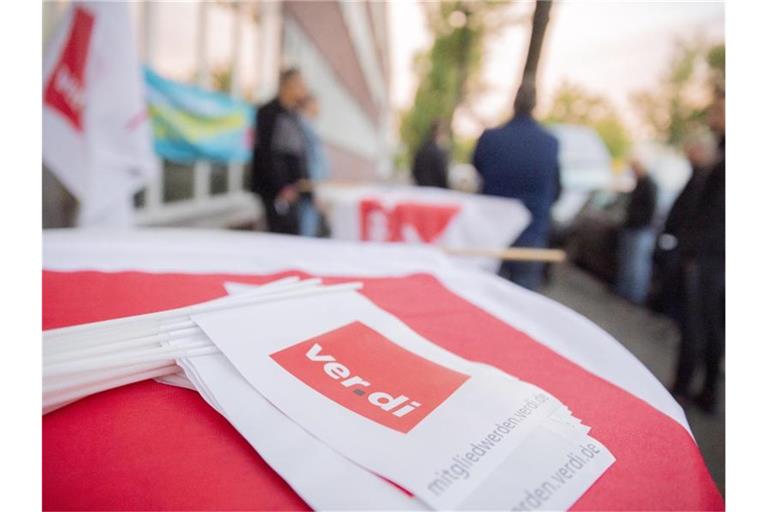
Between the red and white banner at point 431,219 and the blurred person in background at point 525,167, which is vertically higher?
the blurred person in background at point 525,167

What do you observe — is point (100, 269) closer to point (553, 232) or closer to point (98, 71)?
point (98, 71)

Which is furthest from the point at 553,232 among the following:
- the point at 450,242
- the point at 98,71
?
the point at 98,71

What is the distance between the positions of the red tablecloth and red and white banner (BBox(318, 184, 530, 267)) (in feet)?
7.62

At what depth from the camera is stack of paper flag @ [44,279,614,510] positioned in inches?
20.6

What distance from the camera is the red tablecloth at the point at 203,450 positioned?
507 mm

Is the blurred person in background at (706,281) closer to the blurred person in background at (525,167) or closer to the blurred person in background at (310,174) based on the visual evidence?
the blurred person in background at (525,167)

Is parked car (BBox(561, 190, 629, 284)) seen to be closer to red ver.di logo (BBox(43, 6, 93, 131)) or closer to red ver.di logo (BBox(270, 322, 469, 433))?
red ver.di logo (BBox(43, 6, 93, 131))

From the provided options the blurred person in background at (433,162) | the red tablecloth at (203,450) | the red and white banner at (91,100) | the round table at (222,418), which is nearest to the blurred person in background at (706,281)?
the round table at (222,418)

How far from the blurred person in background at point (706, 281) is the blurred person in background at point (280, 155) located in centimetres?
272

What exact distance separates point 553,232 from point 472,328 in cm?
715

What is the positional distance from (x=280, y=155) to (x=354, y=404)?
11.6ft

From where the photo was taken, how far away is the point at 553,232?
7711 mm

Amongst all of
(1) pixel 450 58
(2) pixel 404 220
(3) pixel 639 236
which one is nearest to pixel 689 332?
(2) pixel 404 220

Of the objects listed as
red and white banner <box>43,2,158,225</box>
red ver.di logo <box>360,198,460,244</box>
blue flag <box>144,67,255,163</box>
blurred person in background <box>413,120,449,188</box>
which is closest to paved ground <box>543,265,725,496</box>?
red ver.di logo <box>360,198,460,244</box>
